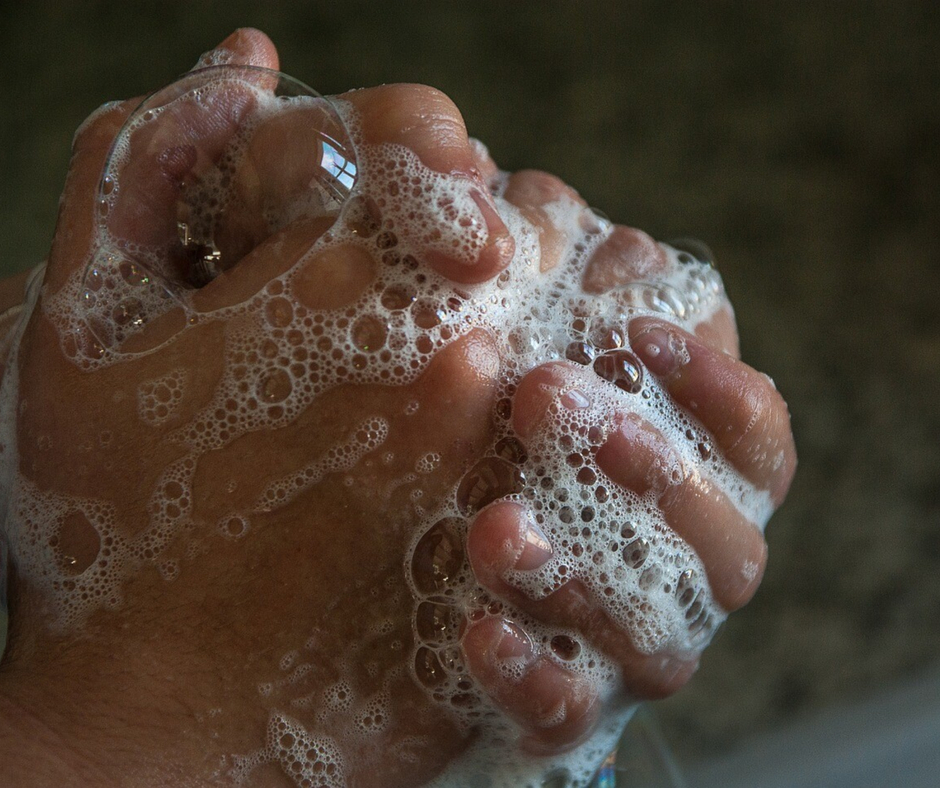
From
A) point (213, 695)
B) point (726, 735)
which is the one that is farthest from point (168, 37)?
point (726, 735)

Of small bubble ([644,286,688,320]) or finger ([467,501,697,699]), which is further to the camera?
small bubble ([644,286,688,320])

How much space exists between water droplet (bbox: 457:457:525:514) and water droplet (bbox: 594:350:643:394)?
104mm

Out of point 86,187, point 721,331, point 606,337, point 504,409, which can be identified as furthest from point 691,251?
point 86,187

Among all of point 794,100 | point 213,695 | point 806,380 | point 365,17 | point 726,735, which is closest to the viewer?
point 213,695

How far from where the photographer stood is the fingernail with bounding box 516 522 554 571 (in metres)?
0.66

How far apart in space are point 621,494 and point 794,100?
3.32 ft

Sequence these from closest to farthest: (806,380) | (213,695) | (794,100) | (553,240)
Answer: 1. (213,695)
2. (553,240)
3. (806,380)
4. (794,100)

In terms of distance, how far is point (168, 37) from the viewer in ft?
5.26

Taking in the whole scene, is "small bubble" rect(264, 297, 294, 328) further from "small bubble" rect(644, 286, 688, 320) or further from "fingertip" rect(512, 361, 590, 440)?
"small bubble" rect(644, 286, 688, 320)

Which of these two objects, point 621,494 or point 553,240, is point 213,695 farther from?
point 553,240

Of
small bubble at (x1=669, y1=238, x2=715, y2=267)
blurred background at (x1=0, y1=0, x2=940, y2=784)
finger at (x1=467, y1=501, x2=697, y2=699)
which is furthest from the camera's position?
blurred background at (x1=0, y1=0, x2=940, y2=784)

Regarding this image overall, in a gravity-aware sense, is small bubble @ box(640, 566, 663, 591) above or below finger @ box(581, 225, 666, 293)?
below

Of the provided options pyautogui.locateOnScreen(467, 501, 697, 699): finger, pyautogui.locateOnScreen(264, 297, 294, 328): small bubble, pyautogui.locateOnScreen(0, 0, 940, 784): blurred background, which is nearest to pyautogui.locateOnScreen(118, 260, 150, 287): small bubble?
pyautogui.locateOnScreen(264, 297, 294, 328): small bubble

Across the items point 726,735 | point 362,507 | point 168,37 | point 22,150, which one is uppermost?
point 362,507
